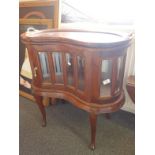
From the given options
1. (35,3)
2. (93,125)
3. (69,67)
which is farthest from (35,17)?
(93,125)

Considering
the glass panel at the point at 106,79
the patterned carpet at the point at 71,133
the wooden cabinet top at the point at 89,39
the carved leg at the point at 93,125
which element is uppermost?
the wooden cabinet top at the point at 89,39

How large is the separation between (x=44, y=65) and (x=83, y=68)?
0.37 m

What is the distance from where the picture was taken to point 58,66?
1.55 meters

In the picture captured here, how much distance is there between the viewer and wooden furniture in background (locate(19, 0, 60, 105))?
6.62ft

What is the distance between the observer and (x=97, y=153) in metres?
1.53

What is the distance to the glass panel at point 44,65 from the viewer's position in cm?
154

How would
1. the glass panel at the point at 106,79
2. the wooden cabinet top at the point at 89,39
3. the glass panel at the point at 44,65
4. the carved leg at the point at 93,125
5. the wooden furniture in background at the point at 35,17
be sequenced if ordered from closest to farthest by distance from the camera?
1. the wooden cabinet top at the point at 89,39
2. the glass panel at the point at 106,79
3. the carved leg at the point at 93,125
4. the glass panel at the point at 44,65
5. the wooden furniture in background at the point at 35,17

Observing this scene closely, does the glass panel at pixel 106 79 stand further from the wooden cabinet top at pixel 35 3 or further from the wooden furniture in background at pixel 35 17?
the wooden cabinet top at pixel 35 3

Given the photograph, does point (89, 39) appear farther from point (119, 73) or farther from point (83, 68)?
point (119, 73)

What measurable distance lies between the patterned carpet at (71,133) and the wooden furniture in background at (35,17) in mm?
309

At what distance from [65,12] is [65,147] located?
1.43m

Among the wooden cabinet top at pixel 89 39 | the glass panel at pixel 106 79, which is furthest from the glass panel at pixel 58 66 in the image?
the glass panel at pixel 106 79

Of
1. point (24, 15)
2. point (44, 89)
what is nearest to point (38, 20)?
point (24, 15)

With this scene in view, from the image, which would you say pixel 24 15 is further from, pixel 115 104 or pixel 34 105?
pixel 115 104
